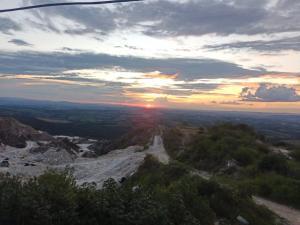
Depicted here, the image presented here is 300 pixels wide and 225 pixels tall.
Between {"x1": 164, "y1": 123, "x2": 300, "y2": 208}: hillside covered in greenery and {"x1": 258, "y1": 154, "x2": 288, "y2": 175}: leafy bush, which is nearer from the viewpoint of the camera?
{"x1": 164, "y1": 123, "x2": 300, "y2": 208}: hillside covered in greenery

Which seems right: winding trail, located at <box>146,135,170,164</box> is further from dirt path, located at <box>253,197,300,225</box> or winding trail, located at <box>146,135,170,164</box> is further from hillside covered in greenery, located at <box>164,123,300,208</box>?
dirt path, located at <box>253,197,300,225</box>

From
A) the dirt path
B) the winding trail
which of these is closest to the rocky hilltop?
the winding trail

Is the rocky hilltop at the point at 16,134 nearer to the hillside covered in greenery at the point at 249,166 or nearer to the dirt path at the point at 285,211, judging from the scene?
the hillside covered in greenery at the point at 249,166

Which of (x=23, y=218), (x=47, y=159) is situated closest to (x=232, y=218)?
(x=23, y=218)

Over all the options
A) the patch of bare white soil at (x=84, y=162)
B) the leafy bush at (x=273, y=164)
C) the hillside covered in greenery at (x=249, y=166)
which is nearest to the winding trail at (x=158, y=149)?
the patch of bare white soil at (x=84, y=162)

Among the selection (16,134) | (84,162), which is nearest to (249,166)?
(84,162)

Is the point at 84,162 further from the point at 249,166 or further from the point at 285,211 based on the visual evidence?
the point at 285,211

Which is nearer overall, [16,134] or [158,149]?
[158,149]

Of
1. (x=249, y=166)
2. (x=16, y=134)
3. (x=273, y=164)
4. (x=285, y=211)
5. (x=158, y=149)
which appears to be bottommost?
(x=16, y=134)
